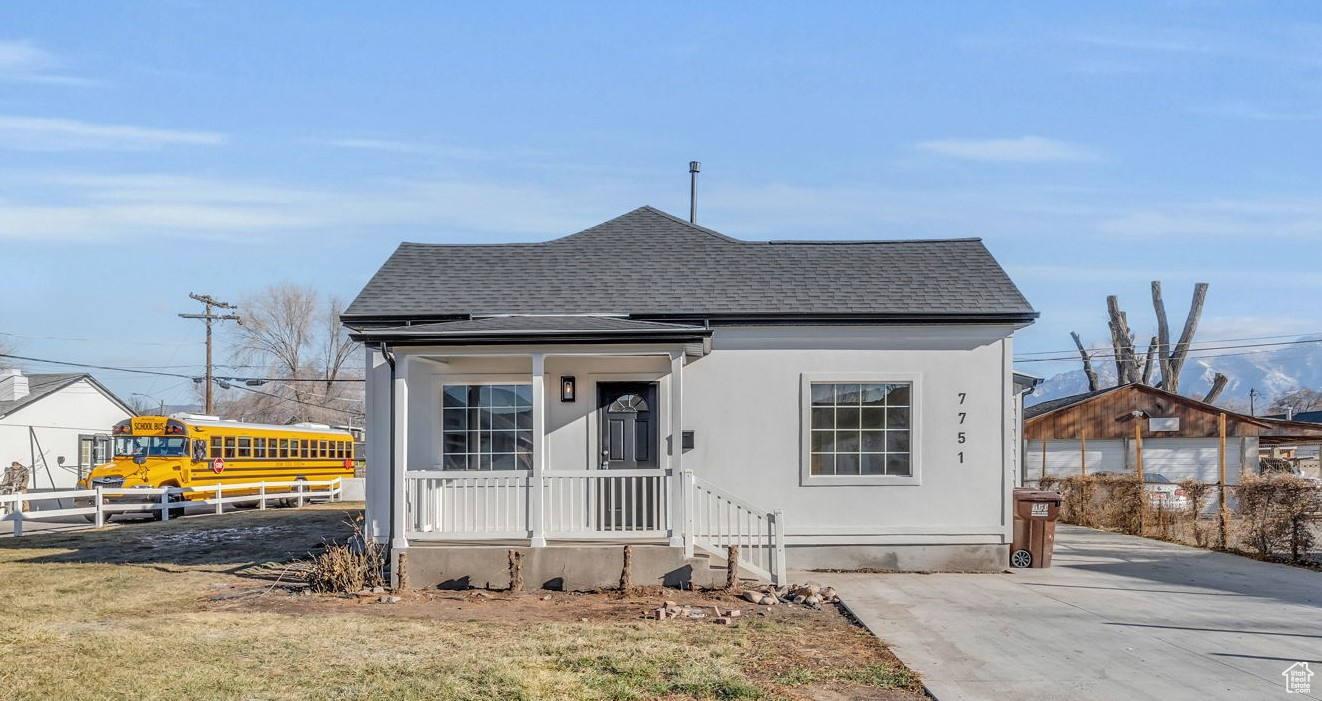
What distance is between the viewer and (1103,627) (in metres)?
9.69

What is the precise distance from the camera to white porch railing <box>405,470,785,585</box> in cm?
1204

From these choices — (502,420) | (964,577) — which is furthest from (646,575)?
(964,577)

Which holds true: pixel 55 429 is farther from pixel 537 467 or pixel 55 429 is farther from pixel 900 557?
pixel 900 557

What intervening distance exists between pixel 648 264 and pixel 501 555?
5038mm

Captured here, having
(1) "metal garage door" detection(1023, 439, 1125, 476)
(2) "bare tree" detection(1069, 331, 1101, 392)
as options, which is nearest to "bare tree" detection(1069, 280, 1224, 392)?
(2) "bare tree" detection(1069, 331, 1101, 392)

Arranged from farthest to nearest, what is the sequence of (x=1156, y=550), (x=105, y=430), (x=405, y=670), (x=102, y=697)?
(x=105, y=430) → (x=1156, y=550) → (x=405, y=670) → (x=102, y=697)

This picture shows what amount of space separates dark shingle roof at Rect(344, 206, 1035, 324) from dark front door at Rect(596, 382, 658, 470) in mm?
1031

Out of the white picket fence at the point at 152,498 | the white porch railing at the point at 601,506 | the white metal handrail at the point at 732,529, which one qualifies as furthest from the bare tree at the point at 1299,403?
the white porch railing at the point at 601,506

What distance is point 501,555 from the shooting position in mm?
12039

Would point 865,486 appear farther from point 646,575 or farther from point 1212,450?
point 1212,450

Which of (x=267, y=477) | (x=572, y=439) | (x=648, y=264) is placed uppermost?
(x=648, y=264)

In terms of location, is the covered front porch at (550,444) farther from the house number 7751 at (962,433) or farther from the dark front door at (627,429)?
the house number 7751 at (962,433)

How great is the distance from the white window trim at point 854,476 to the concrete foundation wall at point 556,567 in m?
2.28

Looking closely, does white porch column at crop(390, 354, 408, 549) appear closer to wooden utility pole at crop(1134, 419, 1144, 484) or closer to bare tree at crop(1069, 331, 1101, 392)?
wooden utility pole at crop(1134, 419, 1144, 484)
